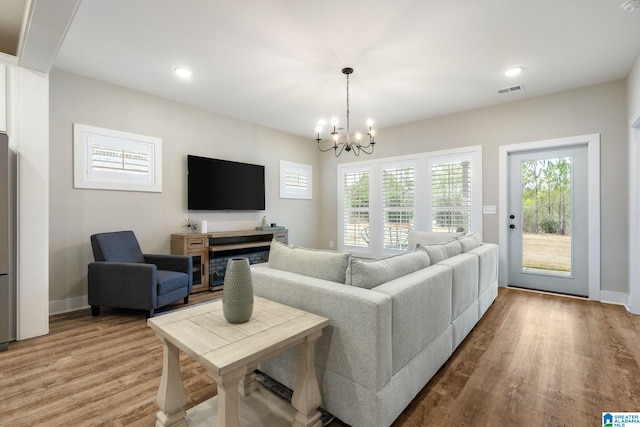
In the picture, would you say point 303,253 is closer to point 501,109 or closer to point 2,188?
point 2,188

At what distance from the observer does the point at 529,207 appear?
419 centimetres

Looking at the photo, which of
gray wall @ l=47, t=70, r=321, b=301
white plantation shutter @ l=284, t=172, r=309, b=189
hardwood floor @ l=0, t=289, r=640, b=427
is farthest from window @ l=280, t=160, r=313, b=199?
hardwood floor @ l=0, t=289, r=640, b=427

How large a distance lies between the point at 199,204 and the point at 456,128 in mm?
4257

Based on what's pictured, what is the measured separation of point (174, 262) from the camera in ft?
11.8

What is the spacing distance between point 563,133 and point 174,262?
529 centimetres

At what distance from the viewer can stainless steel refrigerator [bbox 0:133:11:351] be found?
2354 millimetres

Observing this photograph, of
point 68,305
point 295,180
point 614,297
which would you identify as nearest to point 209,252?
point 68,305

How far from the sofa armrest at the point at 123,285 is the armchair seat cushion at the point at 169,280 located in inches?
4.0

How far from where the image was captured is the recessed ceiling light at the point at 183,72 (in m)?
3.25

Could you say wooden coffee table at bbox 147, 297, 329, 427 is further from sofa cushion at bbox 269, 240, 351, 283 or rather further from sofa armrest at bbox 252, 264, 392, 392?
sofa cushion at bbox 269, 240, 351, 283

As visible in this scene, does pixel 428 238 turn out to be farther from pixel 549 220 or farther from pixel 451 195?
pixel 549 220

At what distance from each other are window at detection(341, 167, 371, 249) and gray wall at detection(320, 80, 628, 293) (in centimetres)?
115

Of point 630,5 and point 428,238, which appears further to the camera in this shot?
point 428,238

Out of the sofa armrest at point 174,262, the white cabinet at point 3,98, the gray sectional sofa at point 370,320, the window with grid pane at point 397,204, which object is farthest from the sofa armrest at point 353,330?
the window with grid pane at point 397,204
